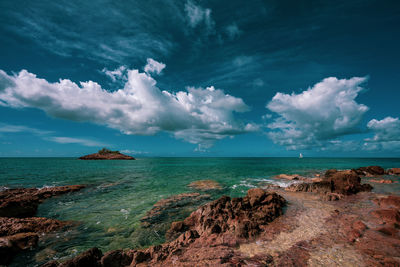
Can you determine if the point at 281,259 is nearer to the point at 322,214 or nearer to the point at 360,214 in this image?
the point at 322,214

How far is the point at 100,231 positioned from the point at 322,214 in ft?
56.7

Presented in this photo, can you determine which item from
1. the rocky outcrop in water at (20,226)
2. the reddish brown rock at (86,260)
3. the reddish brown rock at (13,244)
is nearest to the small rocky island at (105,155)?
the rocky outcrop in water at (20,226)

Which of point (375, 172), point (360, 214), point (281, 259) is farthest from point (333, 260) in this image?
point (375, 172)

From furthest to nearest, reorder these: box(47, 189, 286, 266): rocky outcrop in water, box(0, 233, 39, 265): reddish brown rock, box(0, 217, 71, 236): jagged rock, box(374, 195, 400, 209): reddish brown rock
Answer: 1. box(374, 195, 400, 209): reddish brown rock
2. box(0, 217, 71, 236): jagged rock
3. box(0, 233, 39, 265): reddish brown rock
4. box(47, 189, 286, 266): rocky outcrop in water

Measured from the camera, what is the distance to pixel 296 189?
70.7ft

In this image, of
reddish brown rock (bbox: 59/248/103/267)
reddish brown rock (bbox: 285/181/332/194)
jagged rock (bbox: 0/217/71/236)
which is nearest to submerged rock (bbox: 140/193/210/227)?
reddish brown rock (bbox: 59/248/103/267)

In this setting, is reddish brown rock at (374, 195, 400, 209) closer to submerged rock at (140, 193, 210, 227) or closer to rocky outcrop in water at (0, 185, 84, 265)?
submerged rock at (140, 193, 210, 227)

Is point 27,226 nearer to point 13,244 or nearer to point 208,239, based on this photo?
point 13,244

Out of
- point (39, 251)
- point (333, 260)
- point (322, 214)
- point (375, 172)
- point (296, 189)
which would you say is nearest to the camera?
point (333, 260)

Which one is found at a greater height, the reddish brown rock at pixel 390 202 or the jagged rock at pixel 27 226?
the reddish brown rock at pixel 390 202

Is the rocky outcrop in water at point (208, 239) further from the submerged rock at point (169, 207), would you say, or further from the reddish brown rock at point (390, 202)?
the reddish brown rock at point (390, 202)

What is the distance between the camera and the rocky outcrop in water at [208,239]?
6996mm

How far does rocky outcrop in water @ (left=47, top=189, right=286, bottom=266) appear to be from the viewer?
7.00 m

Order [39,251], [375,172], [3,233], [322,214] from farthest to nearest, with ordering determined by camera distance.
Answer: [375,172] → [322,214] → [3,233] → [39,251]
